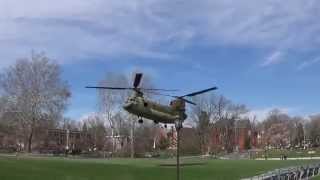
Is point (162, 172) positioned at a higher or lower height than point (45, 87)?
lower

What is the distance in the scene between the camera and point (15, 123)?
98.4 metres

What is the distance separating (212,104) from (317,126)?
57.0m

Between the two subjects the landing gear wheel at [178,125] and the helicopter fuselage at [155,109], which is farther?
the landing gear wheel at [178,125]

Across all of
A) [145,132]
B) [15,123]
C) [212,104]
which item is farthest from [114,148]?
[15,123]

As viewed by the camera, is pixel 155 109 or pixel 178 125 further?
pixel 155 109

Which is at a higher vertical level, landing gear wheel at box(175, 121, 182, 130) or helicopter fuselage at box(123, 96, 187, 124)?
helicopter fuselage at box(123, 96, 187, 124)

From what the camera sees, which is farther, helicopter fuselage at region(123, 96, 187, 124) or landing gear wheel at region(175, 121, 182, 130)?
landing gear wheel at region(175, 121, 182, 130)

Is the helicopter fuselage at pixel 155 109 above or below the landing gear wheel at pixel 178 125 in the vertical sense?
above

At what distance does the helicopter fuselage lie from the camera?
30.1 metres

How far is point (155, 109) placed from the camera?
3186 cm

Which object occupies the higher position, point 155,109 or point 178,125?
point 155,109

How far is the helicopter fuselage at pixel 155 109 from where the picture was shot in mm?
30141

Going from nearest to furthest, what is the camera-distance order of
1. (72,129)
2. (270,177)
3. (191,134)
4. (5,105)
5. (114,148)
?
(270,177), (5,105), (114,148), (191,134), (72,129)

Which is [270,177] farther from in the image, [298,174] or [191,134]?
[191,134]
